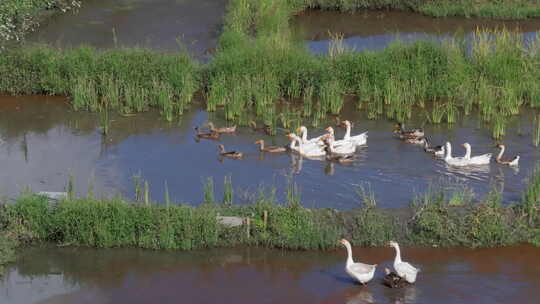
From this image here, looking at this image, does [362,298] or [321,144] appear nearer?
[362,298]

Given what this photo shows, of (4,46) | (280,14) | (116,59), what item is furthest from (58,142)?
(280,14)

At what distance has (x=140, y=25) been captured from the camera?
25672 millimetres

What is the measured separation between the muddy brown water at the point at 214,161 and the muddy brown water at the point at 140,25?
16.9 feet

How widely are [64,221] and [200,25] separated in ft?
46.2

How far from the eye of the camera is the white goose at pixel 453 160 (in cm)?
1529

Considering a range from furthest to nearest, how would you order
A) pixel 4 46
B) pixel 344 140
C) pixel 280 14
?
pixel 280 14
pixel 4 46
pixel 344 140

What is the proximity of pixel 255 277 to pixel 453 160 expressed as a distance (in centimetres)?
494

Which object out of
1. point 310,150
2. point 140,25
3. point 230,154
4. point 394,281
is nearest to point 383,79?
point 310,150

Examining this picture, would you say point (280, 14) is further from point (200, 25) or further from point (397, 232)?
point (397, 232)

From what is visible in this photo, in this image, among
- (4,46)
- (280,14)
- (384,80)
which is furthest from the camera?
(280,14)

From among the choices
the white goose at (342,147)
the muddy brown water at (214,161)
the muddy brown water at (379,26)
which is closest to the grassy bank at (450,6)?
the muddy brown water at (379,26)

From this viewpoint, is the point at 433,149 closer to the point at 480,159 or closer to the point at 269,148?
the point at 480,159

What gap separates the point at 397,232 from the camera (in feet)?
41.0

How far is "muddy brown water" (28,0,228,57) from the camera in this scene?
23594 mm
